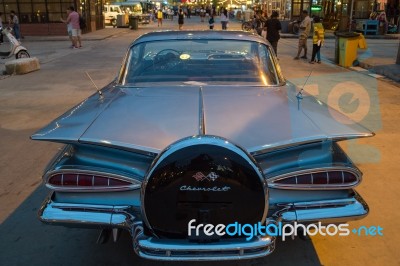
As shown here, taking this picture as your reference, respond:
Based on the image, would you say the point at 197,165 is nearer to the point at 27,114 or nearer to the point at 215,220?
the point at 215,220

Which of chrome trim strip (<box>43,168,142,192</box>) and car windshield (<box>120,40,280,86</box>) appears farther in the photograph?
car windshield (<box>120,40,280,86</box>)

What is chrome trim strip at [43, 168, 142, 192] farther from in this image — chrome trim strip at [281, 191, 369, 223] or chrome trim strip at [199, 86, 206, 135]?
chrome trim strip at [281, 191, 369, 223]

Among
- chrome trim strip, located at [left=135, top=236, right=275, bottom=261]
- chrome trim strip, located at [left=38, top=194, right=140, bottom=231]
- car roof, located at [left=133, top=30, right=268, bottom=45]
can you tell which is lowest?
chrome trim strip, located at [left=135, top=236, right=275, bottom=261]

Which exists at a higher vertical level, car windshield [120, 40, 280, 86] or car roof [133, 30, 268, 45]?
car roof [133, 30, 268, 45]

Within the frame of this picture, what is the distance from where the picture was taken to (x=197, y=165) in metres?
2.29

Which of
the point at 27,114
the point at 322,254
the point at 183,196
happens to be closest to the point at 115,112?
the point at 183,196

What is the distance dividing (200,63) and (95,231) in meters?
1.91

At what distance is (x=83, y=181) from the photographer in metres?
2.59

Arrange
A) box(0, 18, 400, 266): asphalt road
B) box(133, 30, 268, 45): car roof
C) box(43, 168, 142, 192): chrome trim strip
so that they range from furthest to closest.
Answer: box(133, 30, 268, 45): car roof → box(0, 18, 400, 266): asphalt road → box(43, 168, 142, 192): chrome trim strip

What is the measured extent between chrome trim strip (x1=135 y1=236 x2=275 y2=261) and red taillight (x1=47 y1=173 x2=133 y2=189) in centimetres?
39

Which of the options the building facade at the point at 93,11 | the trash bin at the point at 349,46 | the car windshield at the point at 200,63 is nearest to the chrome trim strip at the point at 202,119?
the car windshield at the point at 200,63

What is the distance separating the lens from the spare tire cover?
2.30 metres

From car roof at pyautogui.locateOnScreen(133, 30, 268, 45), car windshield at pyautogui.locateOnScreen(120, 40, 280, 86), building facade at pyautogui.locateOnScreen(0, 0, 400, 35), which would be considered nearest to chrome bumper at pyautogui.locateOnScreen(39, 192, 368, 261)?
car windshield at pyautogui.locateOnScreen(120, 40, 280, 86)

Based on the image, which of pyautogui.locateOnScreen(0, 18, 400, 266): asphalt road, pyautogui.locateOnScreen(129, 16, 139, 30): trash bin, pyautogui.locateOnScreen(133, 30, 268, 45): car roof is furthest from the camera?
pyautogui.locateOnScreen(129, 16, 139, 30): trash bin
